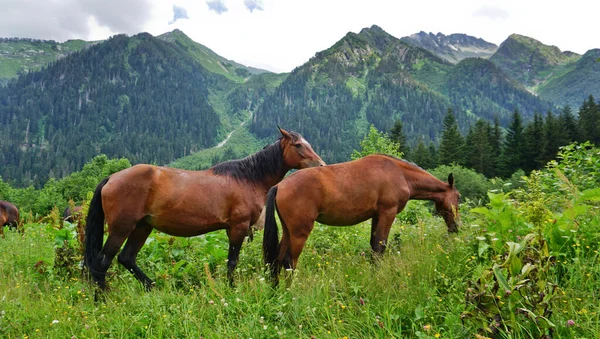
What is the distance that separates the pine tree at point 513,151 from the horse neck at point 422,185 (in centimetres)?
6355

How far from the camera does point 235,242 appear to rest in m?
6.05

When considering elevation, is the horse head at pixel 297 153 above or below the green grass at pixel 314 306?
above

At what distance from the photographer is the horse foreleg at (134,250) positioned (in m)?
6.08

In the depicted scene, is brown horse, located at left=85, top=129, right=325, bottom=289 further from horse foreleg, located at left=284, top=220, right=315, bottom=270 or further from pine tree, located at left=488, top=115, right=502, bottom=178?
pine tree, located at left=488, top=115, right=502, bottom=178

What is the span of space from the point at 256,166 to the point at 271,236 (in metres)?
1.58

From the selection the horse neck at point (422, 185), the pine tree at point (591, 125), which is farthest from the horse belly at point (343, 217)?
the pine tree at point (591, 125)

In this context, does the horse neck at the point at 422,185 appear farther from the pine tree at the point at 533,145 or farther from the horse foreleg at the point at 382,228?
the pine tree at the point at 533,145

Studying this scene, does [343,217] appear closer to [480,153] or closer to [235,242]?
[235,242]

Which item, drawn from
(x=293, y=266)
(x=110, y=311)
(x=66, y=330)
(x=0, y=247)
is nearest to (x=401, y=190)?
(x=293, y=266)

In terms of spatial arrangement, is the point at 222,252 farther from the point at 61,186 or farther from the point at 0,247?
the point at 61,186

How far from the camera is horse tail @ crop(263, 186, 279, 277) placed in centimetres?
568

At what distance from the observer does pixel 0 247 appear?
30.7 feet

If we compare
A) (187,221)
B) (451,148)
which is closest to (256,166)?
(187,221)

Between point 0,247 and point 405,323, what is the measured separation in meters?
10.4
